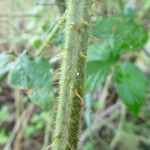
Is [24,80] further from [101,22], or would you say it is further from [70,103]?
[70,103]

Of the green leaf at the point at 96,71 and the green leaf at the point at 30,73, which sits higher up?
the green leaf at the point at 30,73

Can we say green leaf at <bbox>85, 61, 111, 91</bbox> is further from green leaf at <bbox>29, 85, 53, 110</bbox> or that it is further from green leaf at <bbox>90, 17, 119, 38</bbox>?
green leaf at <bbox>29, 85, 53, 110</bbox>

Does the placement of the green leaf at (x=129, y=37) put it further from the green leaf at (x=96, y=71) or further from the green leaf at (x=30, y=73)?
the green leaf at (x=30, y=73)

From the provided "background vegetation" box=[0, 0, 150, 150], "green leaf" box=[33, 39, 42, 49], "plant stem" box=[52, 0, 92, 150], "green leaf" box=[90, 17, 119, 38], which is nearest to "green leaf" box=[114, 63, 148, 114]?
"background vegetation" box=[0, 0, 150, 150]

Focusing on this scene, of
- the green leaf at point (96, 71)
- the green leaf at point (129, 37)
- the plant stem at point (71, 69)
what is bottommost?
the green leaf at point (96, 71)

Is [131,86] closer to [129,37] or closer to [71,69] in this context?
[129,37]

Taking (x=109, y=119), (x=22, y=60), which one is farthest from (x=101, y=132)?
(x=22, y=60)

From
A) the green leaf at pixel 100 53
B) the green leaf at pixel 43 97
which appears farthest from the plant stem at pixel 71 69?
the green leaf at pixel 100 53
